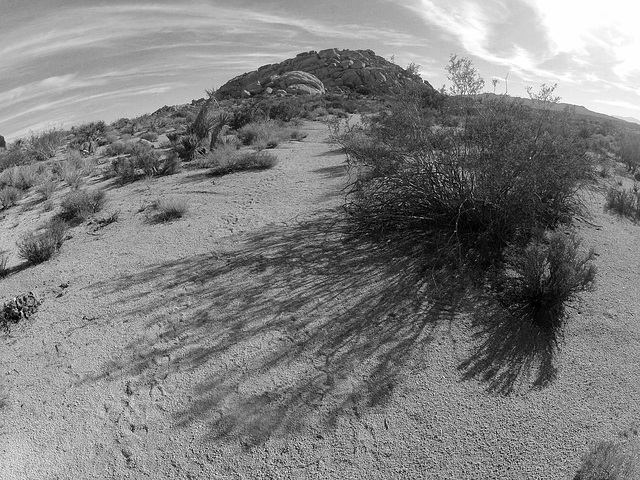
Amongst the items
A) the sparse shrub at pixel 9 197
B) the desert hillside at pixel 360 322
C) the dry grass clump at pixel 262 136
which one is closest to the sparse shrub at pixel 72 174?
the sparse shrub at pixel 9 197

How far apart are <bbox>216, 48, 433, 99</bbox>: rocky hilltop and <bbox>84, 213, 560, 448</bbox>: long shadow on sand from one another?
34.1m

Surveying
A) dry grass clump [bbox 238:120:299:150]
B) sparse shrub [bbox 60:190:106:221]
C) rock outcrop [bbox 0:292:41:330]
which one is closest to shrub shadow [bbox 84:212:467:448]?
rock outcrop [bbox 0:292:41:330]

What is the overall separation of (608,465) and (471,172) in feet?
12.1

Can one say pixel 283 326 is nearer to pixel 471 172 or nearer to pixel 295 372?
pixel 295 372

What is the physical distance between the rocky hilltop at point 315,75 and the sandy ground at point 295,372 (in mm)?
34486

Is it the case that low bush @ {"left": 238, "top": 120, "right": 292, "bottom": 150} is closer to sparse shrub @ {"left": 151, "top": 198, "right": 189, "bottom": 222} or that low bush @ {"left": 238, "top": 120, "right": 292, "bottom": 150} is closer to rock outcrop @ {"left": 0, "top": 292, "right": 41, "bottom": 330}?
sparse shrub @ {"left": 151, "top": 198, "right": 189, "bottom": 222}

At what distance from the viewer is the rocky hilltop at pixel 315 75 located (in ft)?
156

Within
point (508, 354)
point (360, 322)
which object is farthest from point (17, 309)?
point (508, 354)

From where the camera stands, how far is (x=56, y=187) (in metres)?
10.6

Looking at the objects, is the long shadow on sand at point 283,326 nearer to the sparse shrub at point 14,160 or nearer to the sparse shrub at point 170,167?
the sparse shrub at point 170,167

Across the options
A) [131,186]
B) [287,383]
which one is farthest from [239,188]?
[287,383]

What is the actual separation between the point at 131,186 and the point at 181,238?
451 cm

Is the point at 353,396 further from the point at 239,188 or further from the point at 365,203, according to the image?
the point at 239,188

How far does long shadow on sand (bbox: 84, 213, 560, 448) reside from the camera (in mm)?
3459
